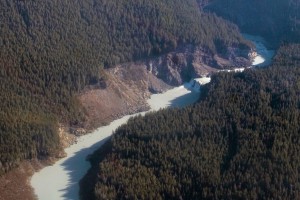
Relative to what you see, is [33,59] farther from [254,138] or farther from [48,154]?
[254,138]

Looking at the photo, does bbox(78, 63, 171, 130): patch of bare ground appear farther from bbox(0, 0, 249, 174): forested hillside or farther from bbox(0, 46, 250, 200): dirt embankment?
bbox(0, 0, 249, 174): forested hillside

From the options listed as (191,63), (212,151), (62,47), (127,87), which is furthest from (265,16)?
(212,151)

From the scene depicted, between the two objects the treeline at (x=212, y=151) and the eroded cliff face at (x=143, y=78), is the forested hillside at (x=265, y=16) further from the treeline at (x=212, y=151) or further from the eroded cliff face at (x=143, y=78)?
the treeline at (x=212, y=151)

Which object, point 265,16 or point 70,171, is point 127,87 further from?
point 265,16

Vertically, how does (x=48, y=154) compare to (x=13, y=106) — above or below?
below

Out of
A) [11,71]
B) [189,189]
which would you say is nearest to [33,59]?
[11,71]

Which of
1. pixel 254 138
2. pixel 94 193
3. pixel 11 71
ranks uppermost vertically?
pixel 11 71

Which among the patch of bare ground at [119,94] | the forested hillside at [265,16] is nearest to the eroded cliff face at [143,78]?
the patch of bare ground at [119,94]

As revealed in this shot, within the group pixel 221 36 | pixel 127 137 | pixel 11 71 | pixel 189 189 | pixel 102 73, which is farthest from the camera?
pixel 221 36
